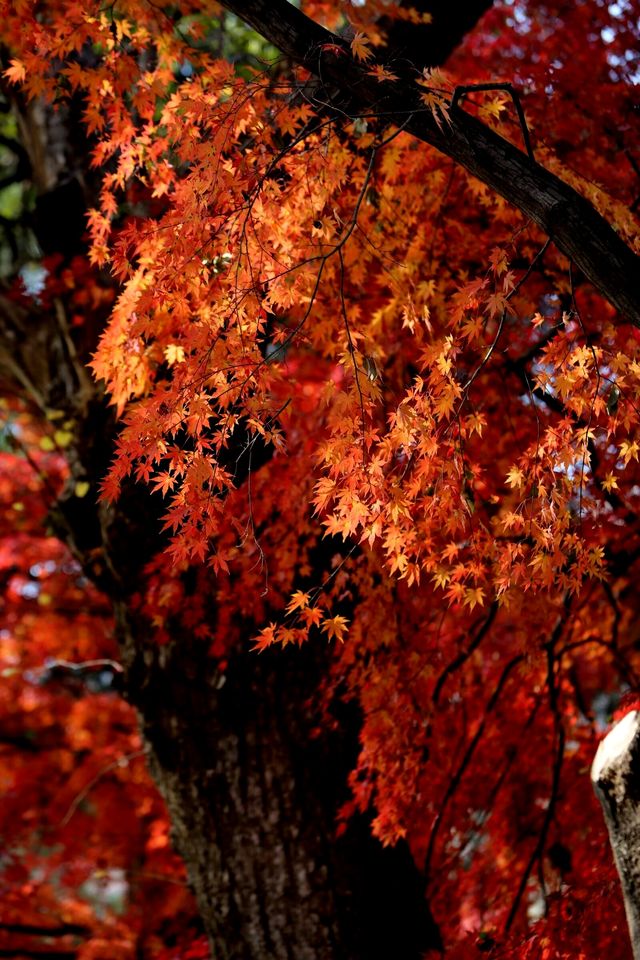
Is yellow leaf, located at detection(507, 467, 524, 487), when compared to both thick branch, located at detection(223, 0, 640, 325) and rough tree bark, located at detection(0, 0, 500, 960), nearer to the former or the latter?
thick branch, located at detection(223, 0, 640, 325)

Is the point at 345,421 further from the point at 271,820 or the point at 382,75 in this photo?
the point at 271,820

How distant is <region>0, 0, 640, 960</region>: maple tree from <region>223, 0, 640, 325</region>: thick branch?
0.05ft

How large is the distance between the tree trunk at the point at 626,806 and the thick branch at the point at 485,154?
75.5 inches

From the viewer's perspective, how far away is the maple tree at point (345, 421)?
12.4 feet

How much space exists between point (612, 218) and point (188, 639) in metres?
3.88

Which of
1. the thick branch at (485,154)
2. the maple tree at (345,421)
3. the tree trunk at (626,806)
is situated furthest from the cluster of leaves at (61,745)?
the thick branch at (485,154)

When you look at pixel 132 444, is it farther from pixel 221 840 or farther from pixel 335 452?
pixel 221 840

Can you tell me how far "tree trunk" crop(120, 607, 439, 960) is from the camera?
18.5 ft

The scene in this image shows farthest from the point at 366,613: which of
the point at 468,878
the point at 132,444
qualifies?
the point at 468,878

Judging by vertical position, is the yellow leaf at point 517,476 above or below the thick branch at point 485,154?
below

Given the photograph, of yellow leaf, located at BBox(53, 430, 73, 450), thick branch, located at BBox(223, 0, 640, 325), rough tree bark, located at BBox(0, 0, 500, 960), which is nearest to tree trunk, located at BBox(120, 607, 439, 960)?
rough tree bark, located at BBox(0, 0, 500, 960)

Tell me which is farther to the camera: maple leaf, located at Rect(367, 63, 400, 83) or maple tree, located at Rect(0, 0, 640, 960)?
maple tree, located at Rect(0, 0, 640, 960)

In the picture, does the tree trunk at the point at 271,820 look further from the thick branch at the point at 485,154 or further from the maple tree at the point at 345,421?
the thick branch at the point at 485,154

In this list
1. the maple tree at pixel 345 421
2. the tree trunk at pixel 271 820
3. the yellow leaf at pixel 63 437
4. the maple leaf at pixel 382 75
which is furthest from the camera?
the yellow leaf at pixel 63 437
